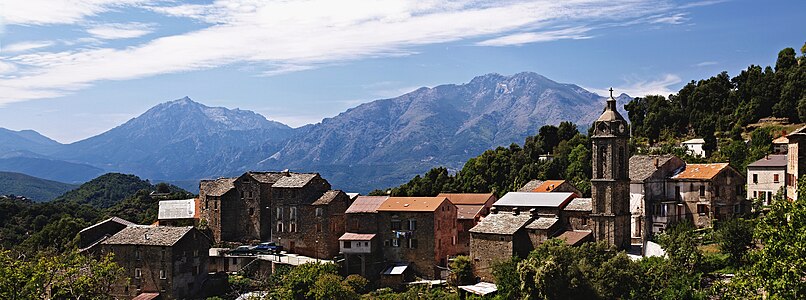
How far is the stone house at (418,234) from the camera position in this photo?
61.2 meters

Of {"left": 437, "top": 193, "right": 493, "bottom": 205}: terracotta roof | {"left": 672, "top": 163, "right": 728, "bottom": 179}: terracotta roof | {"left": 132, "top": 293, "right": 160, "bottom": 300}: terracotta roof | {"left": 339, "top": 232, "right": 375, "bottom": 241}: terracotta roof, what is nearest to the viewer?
{"left": 672, "top": 163, "right": 728, "bottom": 179}: terracotta roof

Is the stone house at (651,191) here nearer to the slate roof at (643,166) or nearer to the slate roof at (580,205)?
the slate roof at (643,166)

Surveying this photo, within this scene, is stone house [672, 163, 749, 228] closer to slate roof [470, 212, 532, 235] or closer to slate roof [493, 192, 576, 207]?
slate roof [493, 192, 576, 207]

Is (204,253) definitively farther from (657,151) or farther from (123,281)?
(657,151)

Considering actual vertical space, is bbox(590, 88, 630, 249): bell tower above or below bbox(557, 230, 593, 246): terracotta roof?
above

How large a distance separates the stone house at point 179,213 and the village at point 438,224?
19.2 feet

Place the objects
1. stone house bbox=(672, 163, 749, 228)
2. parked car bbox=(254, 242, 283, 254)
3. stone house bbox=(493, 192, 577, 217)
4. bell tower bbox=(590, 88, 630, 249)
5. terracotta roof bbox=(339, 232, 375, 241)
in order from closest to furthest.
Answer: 1. bell tower bbox=(590, 88, 630, 249)
2. stone house bbox=(493, 192, 577, 217)
3. stone house bbox=(672, 163, 749, 228)
4. terracotta roof bbox=(339, 232, 375, 241)
5. parked car bbox=(254, 242, 283, 254)

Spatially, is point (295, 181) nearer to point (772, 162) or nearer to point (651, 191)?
point (651, 191)

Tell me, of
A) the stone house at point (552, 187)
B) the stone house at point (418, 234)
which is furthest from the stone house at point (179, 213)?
the stone house at point (552, 187)

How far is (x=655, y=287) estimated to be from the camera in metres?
45.6

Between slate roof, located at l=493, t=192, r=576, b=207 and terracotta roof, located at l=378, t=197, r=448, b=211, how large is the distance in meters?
5.22

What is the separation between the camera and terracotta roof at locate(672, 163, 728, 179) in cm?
5941

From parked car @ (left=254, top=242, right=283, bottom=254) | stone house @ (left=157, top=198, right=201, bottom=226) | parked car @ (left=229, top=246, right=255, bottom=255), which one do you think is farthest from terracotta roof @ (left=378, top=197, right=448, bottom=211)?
stone house @ (left=157, top=198, right=201, bottom=226)

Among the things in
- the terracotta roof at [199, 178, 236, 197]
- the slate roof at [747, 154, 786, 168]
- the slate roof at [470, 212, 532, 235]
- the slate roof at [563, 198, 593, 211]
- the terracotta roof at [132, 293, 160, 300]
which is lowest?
the terracotta roof at [132, 293, 160, 300]
